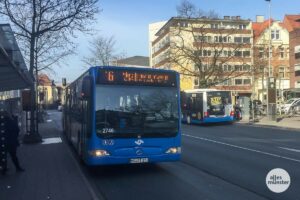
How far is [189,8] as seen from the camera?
56.0 meters

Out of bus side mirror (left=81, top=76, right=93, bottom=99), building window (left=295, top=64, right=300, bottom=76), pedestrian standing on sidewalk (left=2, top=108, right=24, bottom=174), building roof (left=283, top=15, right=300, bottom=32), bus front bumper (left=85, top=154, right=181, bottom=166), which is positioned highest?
building roof (left=283, top=15, right=300, bottom=32)

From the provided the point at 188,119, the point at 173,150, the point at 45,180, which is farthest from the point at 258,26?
the point at 45,180

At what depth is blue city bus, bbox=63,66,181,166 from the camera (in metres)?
12.3

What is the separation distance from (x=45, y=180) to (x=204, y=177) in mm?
3786

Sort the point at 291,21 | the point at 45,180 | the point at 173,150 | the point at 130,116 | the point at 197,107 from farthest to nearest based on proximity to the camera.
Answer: the point at 291,21 < the point at 197,107 < the point at 173,150 < the point at 130,116 < the point at 45,180

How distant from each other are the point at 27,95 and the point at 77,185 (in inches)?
544

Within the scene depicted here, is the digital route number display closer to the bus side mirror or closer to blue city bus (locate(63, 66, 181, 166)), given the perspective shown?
blue city bus (locate(63, 66, 181, 166))

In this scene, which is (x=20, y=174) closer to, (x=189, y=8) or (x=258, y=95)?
(x=189, y=8)

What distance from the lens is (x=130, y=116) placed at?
1247 centimetres

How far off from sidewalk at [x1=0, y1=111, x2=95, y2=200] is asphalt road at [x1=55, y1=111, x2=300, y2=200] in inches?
15.7

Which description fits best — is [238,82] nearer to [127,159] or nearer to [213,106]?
[213,106]

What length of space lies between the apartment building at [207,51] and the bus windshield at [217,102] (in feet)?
60.3

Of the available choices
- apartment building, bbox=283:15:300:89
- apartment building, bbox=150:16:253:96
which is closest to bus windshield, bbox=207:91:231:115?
apartment building, bbox=150:16:253:96

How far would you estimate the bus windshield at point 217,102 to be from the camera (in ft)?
126
